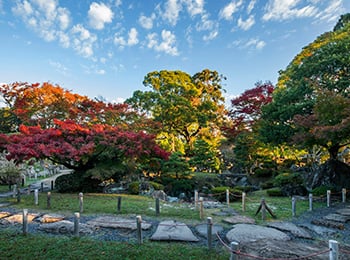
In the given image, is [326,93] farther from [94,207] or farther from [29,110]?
[29,110]

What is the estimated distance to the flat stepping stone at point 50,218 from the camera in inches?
250

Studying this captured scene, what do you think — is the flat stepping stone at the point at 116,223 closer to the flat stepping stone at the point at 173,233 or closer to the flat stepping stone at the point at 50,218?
the flat stepping stone at the point at 173,233

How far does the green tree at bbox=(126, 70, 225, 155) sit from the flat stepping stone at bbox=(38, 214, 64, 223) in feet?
39.4

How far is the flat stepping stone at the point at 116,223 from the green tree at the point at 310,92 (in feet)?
26.4

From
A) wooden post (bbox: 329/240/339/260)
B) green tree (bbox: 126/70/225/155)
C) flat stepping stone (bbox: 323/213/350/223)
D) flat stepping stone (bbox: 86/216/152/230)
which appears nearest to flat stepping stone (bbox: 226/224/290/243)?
wooden post (bbox: 329/240/339/260)

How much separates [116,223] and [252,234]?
374 cm

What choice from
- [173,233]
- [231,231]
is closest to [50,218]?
[173,233]

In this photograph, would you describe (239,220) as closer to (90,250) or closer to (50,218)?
(90,250)

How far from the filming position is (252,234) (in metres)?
5.45

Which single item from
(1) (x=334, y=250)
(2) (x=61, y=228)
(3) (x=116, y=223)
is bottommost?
(3) (x=116, y=223)

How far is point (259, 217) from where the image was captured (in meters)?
7.39

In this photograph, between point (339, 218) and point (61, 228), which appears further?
point (339, 218)

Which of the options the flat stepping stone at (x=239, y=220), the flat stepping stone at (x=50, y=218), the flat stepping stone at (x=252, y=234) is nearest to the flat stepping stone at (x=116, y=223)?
the flat stepping stone at (x=50, y=218)

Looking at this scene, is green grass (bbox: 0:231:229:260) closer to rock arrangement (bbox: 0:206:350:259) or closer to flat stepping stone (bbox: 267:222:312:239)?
rock arrangement (bbox: 0:206:350:259)
